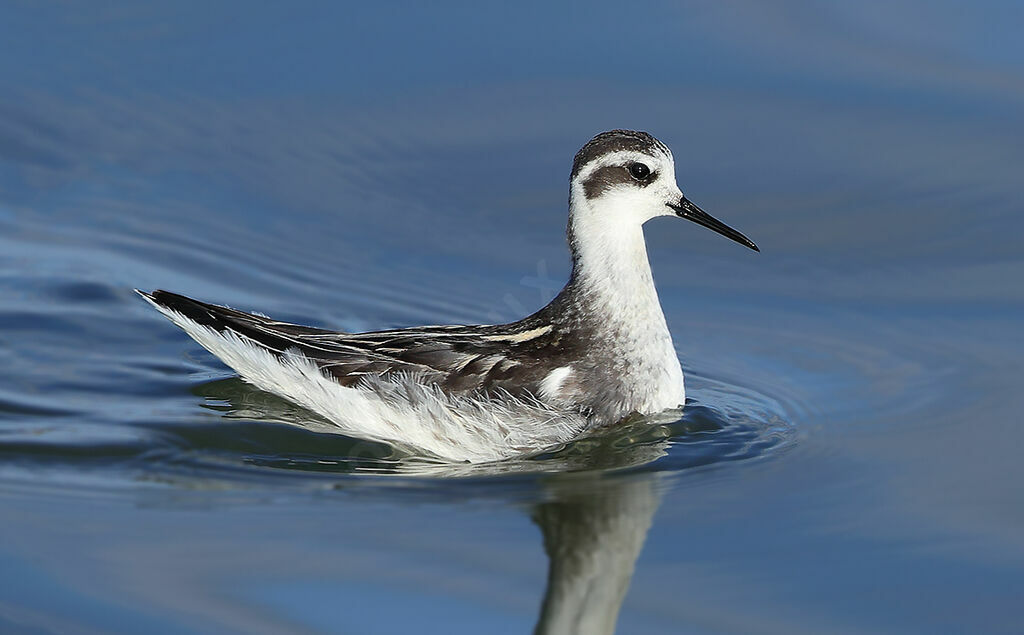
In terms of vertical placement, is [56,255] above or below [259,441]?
above

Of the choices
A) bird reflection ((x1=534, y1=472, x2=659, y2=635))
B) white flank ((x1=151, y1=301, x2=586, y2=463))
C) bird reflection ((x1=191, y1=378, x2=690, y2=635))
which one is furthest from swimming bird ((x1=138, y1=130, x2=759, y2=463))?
bird reflection ((x1=534, y1=472, x2=659, y2=635))

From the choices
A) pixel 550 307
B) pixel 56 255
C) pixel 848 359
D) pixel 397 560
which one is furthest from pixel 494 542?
pixel 56 255

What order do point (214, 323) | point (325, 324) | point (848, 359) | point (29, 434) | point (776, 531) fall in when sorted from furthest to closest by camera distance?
point (325, 324) → point (848, 359) → point (214, 323) → point (29, 434) → point (776, 531)

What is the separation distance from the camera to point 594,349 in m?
8.18

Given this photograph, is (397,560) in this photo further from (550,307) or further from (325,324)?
(325,324)

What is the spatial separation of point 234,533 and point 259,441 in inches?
55.2

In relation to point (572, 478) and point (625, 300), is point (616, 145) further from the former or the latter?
point (572, 478)

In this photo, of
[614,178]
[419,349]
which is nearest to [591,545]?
[419,349]

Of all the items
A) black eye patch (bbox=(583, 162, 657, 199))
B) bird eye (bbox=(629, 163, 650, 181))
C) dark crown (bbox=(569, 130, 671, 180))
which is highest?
dark crown (bbox=(569, 130, 671, 180))

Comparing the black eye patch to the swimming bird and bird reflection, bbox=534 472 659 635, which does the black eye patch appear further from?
bird reflection, bbox=534 472 659 635

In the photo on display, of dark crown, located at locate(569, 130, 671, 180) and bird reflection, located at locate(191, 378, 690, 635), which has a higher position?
dark crown, located at locate(569, 130, 671, 180)

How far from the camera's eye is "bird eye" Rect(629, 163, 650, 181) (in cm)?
822

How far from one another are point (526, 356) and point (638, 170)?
1.16 metres

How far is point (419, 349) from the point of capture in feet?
26.6
